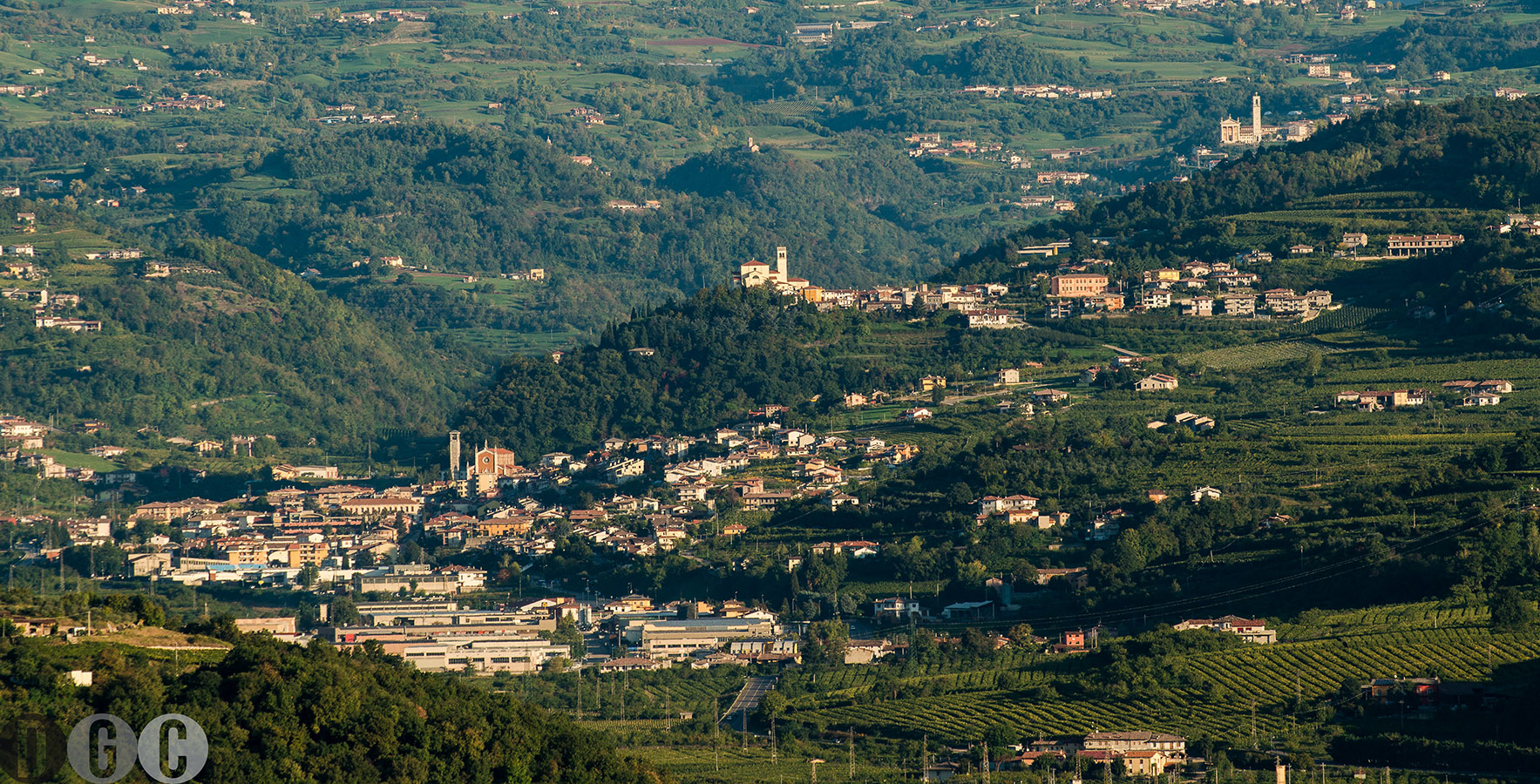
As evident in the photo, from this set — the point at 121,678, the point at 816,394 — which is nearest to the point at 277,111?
the point at 816,394

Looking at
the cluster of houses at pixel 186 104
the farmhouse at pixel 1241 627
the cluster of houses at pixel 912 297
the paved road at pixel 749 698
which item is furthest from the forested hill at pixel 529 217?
the farmhouse at pixel 1241 627

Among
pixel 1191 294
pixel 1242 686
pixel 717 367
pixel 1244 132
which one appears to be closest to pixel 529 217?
pixel 1244 132

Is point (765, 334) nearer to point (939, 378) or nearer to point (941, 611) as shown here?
point (939, 378)

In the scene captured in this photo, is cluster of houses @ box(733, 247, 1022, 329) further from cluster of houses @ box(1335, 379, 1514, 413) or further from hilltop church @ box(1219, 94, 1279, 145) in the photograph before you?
hilltop church @ box(1219, 94, 1279, 145)

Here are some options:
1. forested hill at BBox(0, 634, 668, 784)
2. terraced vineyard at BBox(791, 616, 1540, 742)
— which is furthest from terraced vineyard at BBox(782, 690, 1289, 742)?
forested hill at BBox(0, 634, 668, 784)

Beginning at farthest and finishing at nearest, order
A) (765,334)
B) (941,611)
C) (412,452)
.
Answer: (412,452) < (765,334) < (941,611)

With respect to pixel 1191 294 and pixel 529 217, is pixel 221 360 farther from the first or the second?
pixel 529 217

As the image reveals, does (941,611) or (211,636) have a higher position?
(211,636)
